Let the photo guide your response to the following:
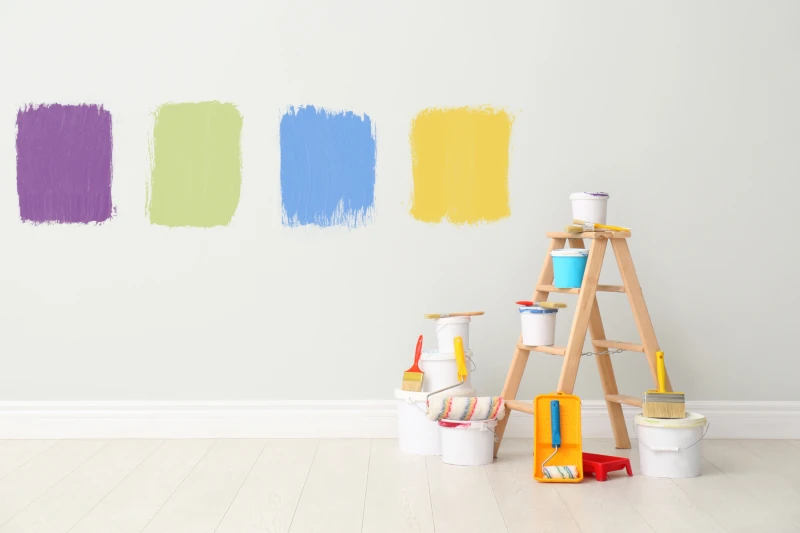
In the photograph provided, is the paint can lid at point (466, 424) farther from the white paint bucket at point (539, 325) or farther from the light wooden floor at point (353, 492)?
the white paint bucket at point (539, 325)

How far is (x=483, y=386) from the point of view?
338 centimetres

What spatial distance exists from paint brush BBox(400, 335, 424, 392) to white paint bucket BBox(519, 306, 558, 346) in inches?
15.8

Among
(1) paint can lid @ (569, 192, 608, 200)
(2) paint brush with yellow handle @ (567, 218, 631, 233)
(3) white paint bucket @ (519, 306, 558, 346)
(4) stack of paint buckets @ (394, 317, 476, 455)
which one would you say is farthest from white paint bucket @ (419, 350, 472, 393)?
(1) paint can lid @ (569, 192, 608, 200)

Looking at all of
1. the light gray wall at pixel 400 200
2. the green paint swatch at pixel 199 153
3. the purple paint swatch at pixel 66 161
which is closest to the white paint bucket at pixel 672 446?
the light gray wall at pixel 400 200

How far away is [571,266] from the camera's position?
297 centimetres

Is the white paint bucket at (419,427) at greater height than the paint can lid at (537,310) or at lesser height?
lesser

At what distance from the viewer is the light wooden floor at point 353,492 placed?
7.48 feet

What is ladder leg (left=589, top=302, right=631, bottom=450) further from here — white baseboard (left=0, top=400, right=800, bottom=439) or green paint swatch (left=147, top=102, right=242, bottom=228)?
green paint swatch (left=147, top=102, right=242, bottom=228)

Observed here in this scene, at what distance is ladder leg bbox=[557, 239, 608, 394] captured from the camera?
2.85m

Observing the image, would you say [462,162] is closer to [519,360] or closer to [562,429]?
[519,360]

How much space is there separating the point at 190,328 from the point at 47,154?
2.92 feet

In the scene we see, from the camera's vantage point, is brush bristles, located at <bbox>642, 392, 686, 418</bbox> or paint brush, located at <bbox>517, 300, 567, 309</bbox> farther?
paint brush, located at <bbox>517, 300, 567, 309</bbox>

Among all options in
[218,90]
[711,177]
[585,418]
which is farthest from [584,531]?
[218,90]

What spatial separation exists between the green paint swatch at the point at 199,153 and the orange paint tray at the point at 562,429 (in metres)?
1.45
